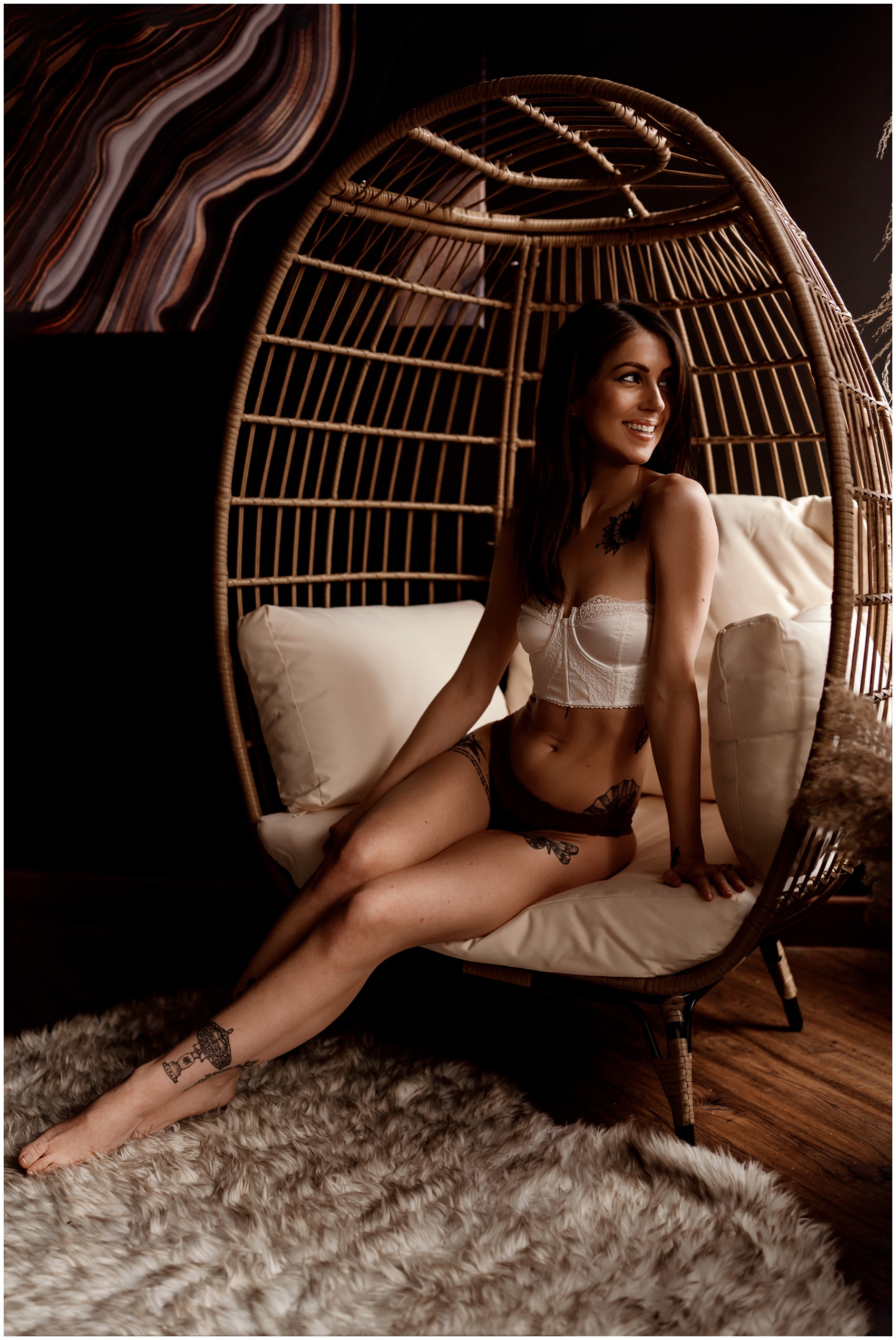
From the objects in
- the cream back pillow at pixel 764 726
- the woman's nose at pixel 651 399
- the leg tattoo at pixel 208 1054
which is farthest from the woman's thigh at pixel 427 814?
the woman's nose at pixel 651 399

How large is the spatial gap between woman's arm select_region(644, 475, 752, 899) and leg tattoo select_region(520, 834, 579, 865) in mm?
171

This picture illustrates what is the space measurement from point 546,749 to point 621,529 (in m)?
0.42

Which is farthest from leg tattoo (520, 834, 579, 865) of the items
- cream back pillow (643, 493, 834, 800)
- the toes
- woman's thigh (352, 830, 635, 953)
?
the toes

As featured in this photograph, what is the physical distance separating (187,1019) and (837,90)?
259cm

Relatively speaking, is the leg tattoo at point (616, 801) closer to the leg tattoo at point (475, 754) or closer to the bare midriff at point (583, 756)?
the bare midriff at point (583, 756)

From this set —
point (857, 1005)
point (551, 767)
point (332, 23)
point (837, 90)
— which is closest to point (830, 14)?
point (837, 90)

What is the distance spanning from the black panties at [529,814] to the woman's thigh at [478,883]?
2 cm

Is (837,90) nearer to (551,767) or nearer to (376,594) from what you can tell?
(376,594)

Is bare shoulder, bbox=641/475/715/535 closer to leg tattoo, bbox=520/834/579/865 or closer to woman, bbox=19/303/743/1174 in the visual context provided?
woman, bbox=19/303/743/1174

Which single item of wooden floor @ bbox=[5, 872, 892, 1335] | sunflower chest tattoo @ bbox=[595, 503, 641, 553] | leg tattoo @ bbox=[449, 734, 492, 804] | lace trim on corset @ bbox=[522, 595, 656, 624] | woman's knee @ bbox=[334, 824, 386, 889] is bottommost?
wooden floor @ bbox=[5, 872, 892, 1335]

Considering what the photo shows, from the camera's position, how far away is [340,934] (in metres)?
1.42

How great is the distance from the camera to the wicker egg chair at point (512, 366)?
1.41 m

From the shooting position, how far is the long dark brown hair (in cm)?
168

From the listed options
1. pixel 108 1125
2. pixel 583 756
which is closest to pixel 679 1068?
pixel 583 756
